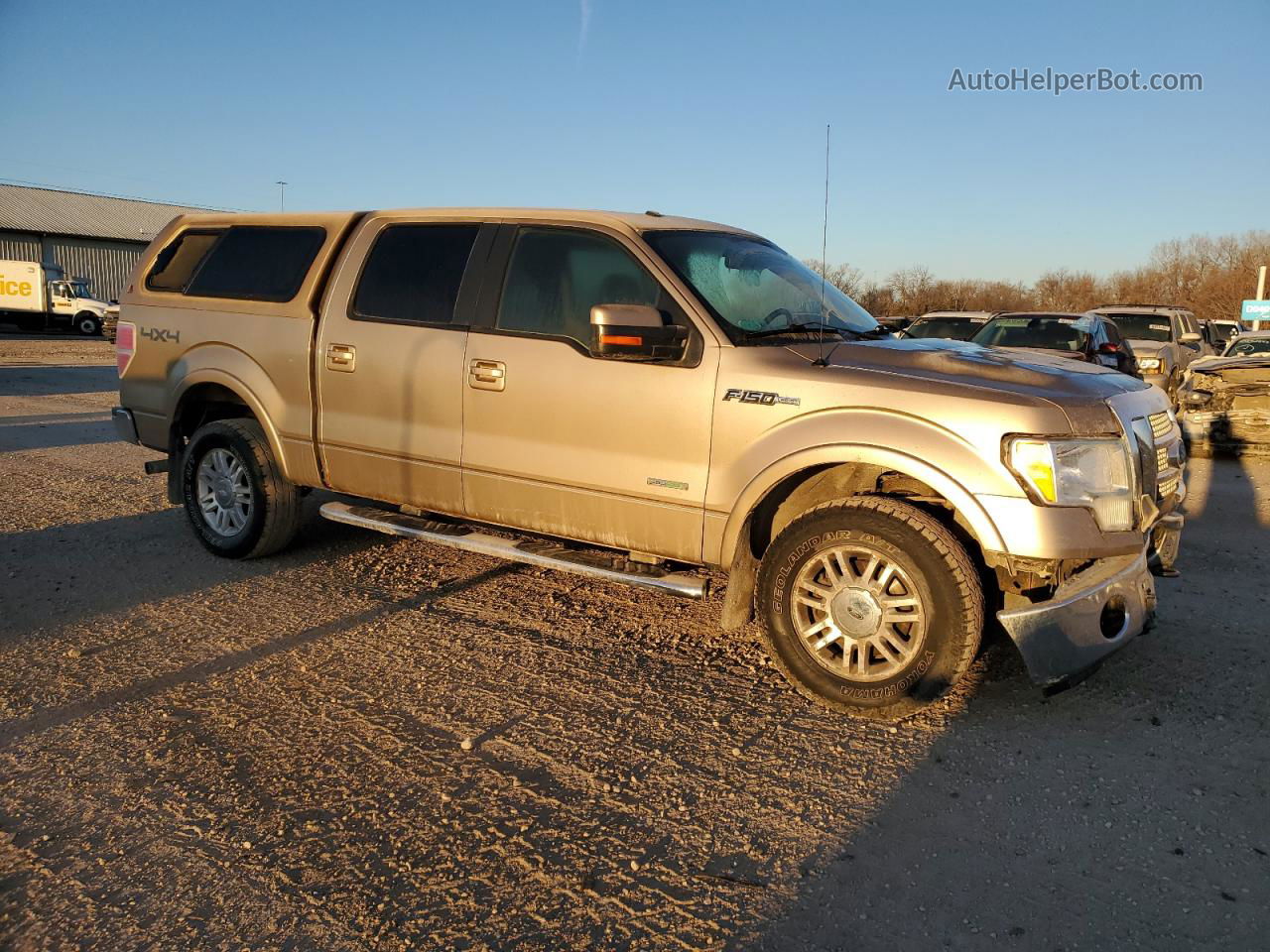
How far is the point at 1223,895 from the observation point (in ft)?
9.14

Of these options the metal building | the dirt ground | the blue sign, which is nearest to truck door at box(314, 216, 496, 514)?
the dirt ground

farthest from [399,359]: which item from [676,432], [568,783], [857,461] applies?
[568,783]

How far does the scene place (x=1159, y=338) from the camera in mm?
15516

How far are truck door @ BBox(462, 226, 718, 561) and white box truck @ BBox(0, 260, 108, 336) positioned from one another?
1500 inches

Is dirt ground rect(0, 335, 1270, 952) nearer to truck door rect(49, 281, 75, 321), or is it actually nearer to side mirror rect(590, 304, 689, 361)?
side mirror rect(590, 304, 689, 361)

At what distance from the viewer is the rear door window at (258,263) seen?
5.74 metres

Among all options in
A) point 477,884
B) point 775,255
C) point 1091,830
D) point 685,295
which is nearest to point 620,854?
point 477,884

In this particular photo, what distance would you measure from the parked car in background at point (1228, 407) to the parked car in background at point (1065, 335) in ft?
2.52

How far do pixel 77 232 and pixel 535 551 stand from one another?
191 feet

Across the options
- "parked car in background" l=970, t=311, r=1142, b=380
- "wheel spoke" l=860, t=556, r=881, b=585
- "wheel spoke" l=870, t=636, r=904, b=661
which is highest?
"parked car in background" l=970, t=311, r=1142, b=380

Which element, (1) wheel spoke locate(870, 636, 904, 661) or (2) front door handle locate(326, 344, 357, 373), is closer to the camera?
(1) wheel spoke locate(870, 636, 904, 661)

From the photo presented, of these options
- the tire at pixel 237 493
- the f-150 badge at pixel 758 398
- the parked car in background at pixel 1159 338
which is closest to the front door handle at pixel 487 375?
the f-150 badge at pixel 758 398

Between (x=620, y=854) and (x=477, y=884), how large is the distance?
44 cm

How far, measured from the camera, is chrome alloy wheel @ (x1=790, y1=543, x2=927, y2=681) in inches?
153
